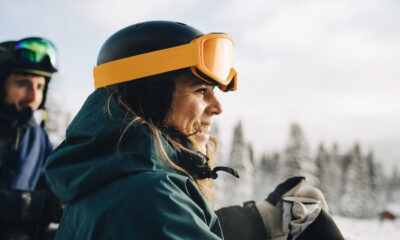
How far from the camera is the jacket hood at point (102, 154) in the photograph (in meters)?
1.51

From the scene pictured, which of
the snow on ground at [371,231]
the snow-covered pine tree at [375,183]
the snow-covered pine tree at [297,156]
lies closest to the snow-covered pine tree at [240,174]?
the snow-covered pine tree at [297,156]

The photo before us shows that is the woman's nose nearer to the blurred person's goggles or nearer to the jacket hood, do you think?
the jacket hood

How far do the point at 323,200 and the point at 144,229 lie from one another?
1.77 metres

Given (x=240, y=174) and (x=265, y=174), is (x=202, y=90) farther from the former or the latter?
(x=265, y=174)

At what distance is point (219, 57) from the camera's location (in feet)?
7.73

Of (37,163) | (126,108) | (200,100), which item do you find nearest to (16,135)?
(37,163)

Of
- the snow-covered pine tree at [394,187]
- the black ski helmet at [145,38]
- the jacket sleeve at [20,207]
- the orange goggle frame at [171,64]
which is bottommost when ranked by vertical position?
the snow-covered pine tree at [394,187]

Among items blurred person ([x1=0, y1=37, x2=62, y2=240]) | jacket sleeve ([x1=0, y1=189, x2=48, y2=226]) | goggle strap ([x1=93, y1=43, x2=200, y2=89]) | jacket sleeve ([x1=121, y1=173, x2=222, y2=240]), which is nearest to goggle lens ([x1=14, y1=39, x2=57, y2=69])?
blurred person ([x1=0, y1=37, x2=62, y2=240])

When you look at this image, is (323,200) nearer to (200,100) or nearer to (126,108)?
(200,100)

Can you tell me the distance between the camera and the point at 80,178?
1.54 meters

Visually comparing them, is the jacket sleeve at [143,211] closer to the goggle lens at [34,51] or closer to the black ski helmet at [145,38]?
the black ski helmet at [145,38]

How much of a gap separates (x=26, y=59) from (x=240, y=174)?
1268 inches

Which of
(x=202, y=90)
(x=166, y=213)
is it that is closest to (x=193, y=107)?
(x=202, y=90)

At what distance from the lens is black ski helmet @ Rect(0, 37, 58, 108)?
3998 millimetres
